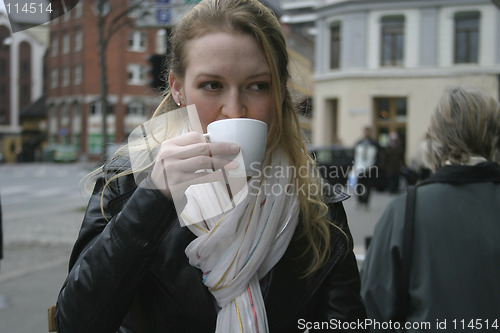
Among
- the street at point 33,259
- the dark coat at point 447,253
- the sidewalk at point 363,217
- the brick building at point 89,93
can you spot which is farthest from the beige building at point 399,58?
the brick building at point 89,93

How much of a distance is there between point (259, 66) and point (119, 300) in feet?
2.05

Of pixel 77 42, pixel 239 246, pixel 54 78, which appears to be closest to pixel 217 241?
pixel 239 246

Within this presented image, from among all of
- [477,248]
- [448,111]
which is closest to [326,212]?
[477,248]

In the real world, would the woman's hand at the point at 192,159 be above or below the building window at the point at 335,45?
below

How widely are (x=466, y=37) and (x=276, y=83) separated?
23.1 meters

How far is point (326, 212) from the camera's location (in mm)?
1376

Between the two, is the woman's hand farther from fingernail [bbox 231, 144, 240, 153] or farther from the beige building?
the beige building

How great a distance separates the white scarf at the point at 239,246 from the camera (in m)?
1.21

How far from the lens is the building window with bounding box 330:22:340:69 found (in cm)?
2339

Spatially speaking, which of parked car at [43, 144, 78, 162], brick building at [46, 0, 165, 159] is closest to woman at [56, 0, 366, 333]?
brick building at [46, 0, 165, 159]

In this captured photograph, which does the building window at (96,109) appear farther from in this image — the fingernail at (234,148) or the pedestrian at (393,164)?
the fingernail at (234,148)

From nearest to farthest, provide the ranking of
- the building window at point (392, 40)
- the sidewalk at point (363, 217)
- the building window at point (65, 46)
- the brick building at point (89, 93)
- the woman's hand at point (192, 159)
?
the woman's hand at point (192, 159) < the sidewalk at point (363, 217) < the building window at point (392, 40) < the building window at point (65, 46) < the brick building at point (89, 93)

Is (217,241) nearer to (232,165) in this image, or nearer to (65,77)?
(232,165)

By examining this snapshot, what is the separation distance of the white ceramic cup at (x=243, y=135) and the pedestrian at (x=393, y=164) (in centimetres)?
1277
